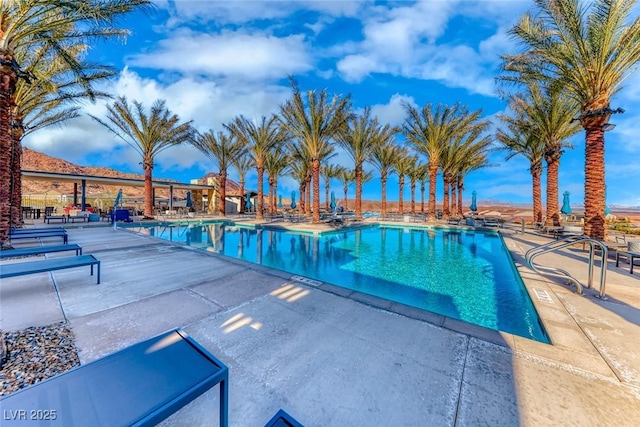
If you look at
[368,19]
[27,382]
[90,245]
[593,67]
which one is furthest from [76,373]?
[368,19]

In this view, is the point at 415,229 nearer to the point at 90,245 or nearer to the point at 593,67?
the point at 593,67

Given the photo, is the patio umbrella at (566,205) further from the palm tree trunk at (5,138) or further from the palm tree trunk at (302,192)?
the palm tree trunk at (5,138)

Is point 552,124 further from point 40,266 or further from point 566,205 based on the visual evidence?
point 40,266

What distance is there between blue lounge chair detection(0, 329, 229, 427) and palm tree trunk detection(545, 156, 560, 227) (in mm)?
17671

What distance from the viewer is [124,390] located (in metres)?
1.27

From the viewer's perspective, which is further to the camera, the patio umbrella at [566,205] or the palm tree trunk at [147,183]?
the palm tree trunk at [147,183]

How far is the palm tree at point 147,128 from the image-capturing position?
1571 centimetres

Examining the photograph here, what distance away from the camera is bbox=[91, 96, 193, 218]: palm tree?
51.5 ft

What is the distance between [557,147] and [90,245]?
69.1 ft

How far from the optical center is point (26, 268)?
389 centimetres

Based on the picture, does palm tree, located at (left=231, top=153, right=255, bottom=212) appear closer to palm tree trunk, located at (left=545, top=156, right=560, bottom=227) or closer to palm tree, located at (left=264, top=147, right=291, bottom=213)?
palm tree, located at (left=264, top=147, right=291, bottom=213)

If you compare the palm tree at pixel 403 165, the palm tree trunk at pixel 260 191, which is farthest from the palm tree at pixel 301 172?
the palm tree at pixel 403 165

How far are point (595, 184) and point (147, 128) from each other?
23214mm

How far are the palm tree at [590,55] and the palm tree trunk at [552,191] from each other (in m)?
5.77
